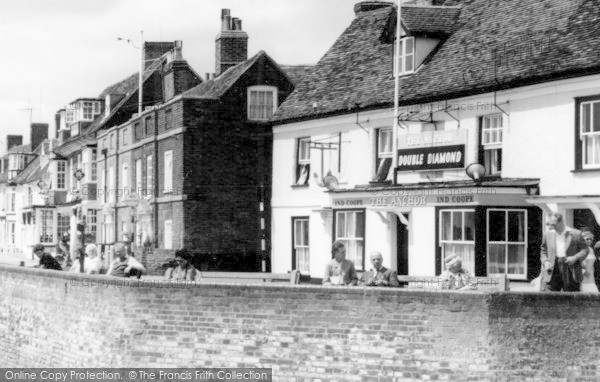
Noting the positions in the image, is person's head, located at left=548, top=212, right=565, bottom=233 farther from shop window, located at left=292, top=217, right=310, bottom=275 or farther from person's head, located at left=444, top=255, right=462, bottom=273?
shop window, located at left=292, top=217, right=310, bottom=275

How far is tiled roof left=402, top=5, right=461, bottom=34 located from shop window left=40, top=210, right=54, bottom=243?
42.0m

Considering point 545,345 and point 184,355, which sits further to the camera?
point 184,355

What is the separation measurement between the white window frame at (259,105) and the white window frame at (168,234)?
4174 millimetres

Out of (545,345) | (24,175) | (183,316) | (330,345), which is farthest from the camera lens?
(24,175)

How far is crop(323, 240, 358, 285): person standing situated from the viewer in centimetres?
1755

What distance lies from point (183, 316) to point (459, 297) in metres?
4.25

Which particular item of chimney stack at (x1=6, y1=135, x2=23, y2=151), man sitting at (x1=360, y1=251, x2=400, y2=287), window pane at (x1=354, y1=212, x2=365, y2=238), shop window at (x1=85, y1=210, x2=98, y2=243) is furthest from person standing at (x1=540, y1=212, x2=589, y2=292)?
chimney stack at (x1=6, y1=135, x2=23, y2=151)

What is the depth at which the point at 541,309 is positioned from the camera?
1507cm

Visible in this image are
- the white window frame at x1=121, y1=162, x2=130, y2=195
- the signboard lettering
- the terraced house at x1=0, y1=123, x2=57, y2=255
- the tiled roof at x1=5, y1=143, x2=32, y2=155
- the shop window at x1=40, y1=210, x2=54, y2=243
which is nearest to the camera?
the signboard lettering

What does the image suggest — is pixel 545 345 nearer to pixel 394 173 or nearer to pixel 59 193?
pixel 394 173

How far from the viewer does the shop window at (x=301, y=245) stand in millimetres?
32031

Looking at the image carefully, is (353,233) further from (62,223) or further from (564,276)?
(62,223)

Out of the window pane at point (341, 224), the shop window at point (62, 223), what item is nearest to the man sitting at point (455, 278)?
Answer: the window pane at point (341, 224)

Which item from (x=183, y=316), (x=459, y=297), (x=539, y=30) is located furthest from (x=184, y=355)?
(x=539, y=30)
